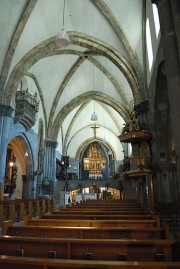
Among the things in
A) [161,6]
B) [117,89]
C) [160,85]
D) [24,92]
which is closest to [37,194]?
[24,92]

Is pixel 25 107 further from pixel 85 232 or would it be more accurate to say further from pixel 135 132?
pixel 85 232

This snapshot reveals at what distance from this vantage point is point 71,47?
17.7 metres

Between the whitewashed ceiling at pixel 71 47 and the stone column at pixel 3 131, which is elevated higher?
the whitewashed ceiling at pixel 71 47

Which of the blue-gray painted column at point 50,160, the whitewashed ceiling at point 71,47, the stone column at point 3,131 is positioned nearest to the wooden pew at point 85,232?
the stone column at point 3,131

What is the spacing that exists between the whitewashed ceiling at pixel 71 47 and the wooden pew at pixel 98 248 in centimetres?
1205

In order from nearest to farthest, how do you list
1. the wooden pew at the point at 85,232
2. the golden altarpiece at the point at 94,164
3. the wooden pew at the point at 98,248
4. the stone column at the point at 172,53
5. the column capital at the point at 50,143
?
the wooden pew at the point at 98,248
the wooden pew at the point at 85,232
the stone column at the point at 172,53
the column capital at the point at 50,143
the golden altarpiece at the point at 94,164

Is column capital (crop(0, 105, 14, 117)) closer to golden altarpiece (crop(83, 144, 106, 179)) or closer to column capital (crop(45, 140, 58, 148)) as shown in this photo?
column capital (crop(45, 140, 58, 148))

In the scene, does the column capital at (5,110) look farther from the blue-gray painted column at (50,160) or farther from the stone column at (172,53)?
the stone column at (172,53)

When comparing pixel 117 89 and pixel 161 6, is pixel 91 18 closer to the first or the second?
pixel 117 89

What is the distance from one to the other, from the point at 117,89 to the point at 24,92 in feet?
28.4

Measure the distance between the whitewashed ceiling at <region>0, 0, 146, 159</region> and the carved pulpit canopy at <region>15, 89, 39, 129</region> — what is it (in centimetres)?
109

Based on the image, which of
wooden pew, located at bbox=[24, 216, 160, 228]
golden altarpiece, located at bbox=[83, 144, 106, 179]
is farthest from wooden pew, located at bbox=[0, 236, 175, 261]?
golden altarpiece, located at bbox=[83, 144, 106, 179]

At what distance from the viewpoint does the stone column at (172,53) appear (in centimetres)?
519

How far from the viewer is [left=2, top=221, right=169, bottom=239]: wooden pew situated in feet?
13.5
